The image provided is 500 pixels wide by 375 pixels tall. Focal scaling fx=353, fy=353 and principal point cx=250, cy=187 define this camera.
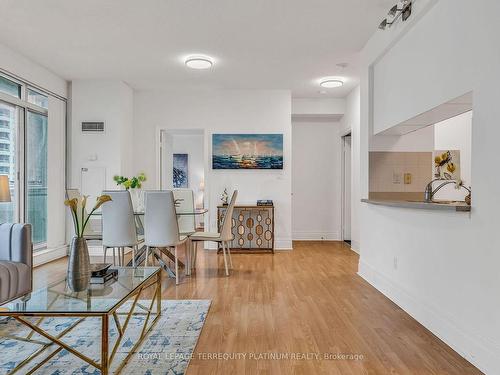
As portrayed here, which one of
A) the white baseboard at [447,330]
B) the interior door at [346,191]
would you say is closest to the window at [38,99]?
the white baseboard at [447,330]

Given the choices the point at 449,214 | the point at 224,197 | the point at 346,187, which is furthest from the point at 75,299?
the point at 346,187

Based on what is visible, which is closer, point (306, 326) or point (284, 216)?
point (306, 326)

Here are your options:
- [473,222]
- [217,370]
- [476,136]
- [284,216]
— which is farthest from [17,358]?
[284,216]

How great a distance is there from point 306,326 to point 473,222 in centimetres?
137

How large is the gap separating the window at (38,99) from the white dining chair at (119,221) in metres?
2.13

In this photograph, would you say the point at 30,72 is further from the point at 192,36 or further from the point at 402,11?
the point at 402,11

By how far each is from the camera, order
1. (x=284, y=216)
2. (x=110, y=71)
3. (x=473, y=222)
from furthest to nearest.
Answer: (x=284, y=216)
(x=110, y=71)
(x=473, y=222)

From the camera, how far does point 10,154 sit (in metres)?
4.58

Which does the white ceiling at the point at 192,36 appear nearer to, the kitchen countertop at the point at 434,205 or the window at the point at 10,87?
the window at the point at 10,87

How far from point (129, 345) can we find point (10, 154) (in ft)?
11.7

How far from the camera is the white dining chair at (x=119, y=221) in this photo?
13.0 feet

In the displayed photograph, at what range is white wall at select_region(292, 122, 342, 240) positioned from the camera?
7.12 meters

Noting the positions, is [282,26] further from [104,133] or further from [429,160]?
[104,133]

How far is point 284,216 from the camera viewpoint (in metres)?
6.17
